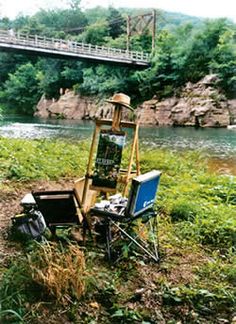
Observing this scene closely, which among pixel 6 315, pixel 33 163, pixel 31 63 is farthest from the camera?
pixel 31 63

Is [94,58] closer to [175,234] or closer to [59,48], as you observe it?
[59,48]

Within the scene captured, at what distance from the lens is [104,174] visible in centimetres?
197

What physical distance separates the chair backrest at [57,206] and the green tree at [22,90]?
40.0ft

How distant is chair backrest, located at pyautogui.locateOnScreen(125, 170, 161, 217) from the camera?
171 cm

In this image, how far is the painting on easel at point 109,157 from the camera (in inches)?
76.6

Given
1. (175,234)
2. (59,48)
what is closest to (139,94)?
(59,48)

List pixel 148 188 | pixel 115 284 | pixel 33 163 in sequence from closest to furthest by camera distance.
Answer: pixel 115 284 < pixel 148 188 < pixel 33 163

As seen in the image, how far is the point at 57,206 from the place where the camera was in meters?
1.81

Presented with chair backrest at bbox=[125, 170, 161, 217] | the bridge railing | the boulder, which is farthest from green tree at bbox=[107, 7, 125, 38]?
chair backrest at bbox=[125, 170, 161, 217]

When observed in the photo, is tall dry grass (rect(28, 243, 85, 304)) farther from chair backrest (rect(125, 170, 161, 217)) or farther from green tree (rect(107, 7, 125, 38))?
green tree (rect(107, 7, 125, 38))

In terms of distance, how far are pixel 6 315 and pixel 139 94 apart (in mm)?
13764

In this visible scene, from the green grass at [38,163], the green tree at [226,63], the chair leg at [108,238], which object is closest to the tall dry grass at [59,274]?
the chair leg at [108,238]

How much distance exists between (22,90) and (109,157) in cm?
1446

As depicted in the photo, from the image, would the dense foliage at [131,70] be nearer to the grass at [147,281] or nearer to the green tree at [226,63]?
the green tree at [226,63]
